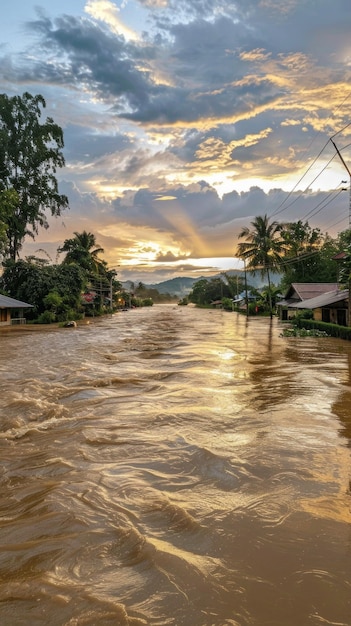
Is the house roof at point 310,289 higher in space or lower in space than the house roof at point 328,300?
higher

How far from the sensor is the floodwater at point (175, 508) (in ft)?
10.2

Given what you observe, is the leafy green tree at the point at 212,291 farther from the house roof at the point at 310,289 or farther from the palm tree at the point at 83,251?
the house roof at the point at 310,289

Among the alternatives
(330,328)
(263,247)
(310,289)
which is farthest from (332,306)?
(263,247)

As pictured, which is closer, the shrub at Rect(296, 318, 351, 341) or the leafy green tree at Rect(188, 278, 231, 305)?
the shrub at Rect(296, 318, 351, 341)

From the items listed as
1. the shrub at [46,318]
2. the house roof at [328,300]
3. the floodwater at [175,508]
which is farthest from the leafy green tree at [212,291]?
the floodwater at [175,508]

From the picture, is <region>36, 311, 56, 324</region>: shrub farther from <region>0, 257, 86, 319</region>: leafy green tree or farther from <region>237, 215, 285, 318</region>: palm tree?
<region>237, 215, 285, 318</region>: palm tree

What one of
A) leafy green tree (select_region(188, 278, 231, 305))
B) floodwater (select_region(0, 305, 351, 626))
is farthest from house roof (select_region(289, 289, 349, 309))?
leafy green tree (select_region(188, 278, 231, 305))

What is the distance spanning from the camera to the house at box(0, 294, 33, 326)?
35638 millimetres

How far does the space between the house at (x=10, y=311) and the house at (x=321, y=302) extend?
24.2 m

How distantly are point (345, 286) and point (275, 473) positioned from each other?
904 inches

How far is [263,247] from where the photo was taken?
51.8 metres

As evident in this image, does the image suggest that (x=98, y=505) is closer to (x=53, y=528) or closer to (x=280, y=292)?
(x=53, y=528)

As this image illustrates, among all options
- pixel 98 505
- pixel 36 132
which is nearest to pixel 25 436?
pixel 98 505

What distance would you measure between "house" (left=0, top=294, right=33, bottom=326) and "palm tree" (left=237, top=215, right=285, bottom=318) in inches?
1082
